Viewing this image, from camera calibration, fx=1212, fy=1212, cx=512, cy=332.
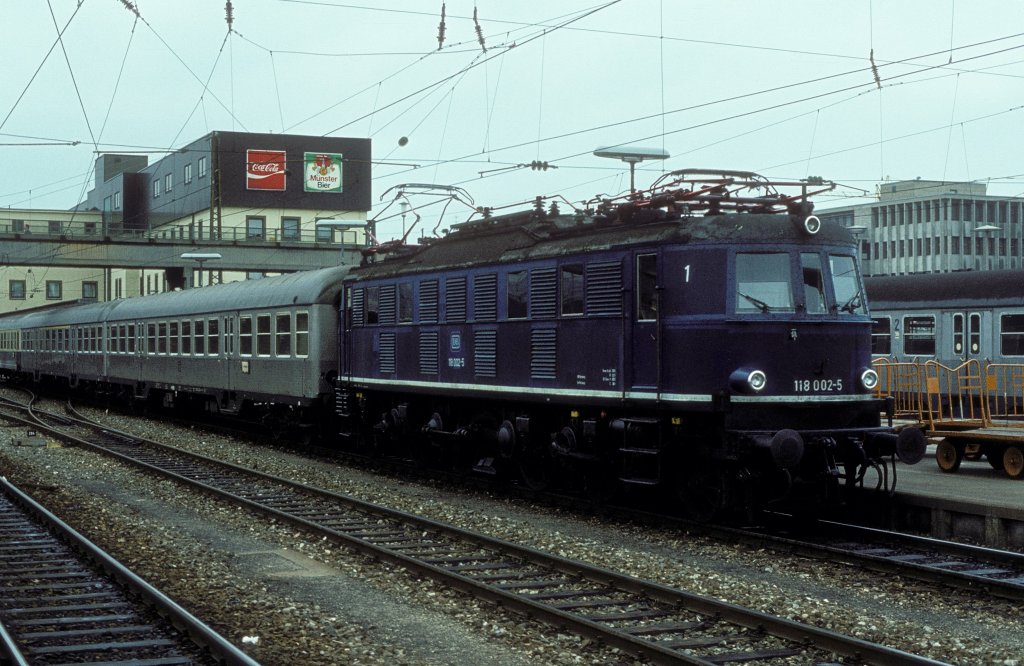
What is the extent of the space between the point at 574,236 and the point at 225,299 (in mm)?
15191

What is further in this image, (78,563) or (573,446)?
(573,446)

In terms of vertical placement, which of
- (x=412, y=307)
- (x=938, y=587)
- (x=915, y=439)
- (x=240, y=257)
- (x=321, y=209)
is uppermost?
(x=321, y=209)

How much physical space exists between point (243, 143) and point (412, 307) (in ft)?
186

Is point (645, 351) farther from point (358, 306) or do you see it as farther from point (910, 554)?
→ point (358, 306)

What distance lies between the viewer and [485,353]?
661 inches

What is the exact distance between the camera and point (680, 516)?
47.0ft

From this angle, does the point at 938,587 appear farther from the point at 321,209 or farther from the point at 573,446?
the point at 321,209

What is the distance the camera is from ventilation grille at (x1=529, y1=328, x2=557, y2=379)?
15258mm

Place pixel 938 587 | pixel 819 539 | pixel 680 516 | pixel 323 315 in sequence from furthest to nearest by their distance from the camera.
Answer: pixel 323 315
pixel 680 516
pixel 819 539
pixel 938 587

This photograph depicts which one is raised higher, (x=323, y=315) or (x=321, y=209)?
(x=321, y=209)

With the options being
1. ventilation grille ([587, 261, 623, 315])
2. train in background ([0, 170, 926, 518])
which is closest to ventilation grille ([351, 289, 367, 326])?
train in background ([0, 170, 926, 518])

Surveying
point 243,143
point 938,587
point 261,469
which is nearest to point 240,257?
point 243,143

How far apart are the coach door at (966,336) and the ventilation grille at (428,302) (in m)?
12.5

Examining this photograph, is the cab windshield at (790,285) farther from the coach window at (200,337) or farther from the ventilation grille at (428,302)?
the coach window at (200,337)
